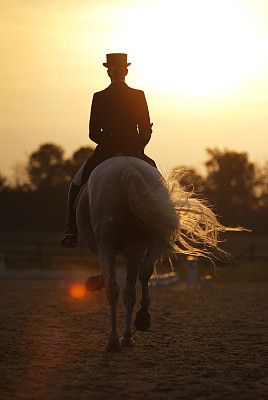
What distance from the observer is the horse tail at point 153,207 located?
8.13 m

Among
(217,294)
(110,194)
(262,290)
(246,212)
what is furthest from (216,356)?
A: (246,212)

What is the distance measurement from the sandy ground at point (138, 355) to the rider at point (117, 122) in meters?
2.05

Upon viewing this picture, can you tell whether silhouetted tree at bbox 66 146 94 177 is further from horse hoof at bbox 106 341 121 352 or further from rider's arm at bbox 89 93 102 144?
Answer: horse hoof at bbox 106 341 121 352

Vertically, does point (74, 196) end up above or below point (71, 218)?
above

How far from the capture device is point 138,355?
812cm

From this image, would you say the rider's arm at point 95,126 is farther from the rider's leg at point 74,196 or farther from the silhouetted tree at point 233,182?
the silhouetted tree at point 233,182

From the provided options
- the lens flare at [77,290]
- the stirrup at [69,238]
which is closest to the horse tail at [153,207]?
the stirrup at [69,238]

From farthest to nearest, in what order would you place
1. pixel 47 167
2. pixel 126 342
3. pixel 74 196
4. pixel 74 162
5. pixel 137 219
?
pixel 47 167 → pixel 74 162 → pixel 74 196 → pixel 126 342 → pixel 137 219

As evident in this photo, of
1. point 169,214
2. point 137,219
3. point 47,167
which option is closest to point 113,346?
point 137,219

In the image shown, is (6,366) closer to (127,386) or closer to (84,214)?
(127,386)

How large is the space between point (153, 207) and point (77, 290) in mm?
12229

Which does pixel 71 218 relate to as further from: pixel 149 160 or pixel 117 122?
pixel 117 122

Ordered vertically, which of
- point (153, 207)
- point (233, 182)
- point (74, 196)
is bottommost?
point (153, 207)

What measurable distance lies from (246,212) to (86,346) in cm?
5255
